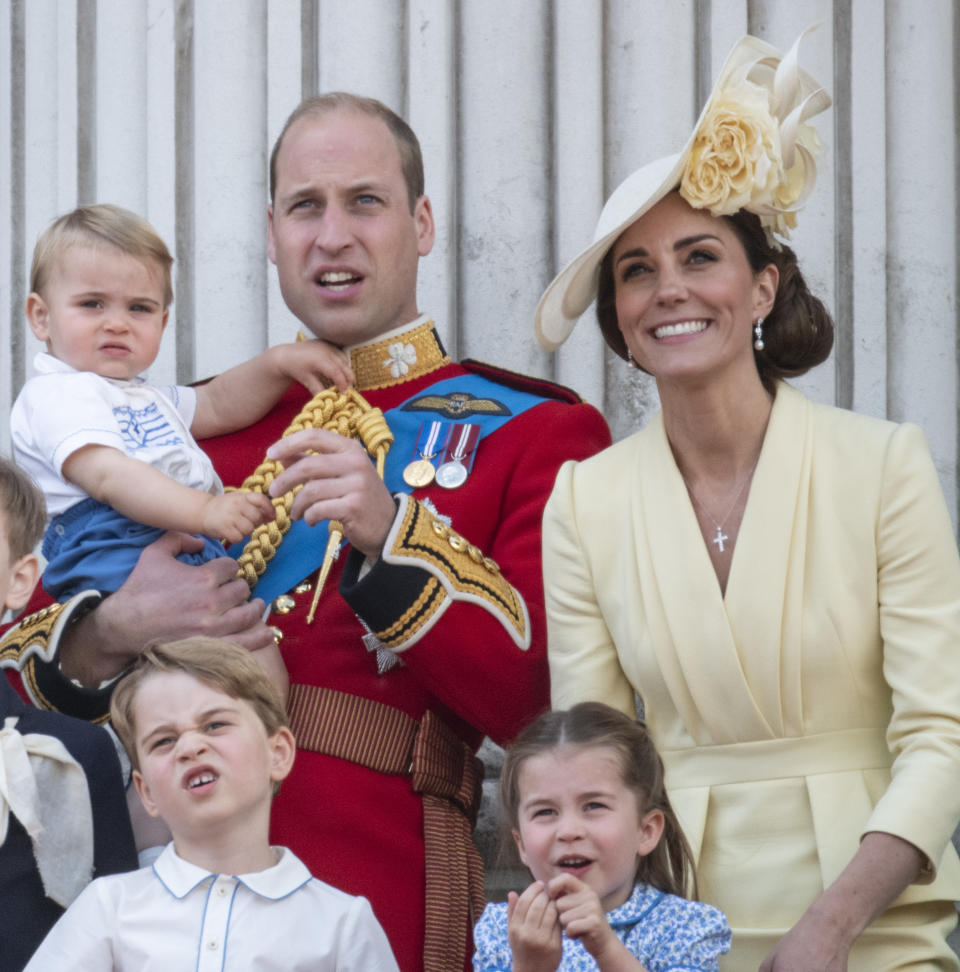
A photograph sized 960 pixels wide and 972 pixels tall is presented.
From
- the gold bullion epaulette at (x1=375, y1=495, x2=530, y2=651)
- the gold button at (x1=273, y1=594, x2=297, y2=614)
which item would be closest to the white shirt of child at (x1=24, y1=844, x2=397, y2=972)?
the gold bullion epaulette at (x1=375, y1=495, x2=530, y2=651)

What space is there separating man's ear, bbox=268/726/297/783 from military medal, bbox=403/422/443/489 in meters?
0.80

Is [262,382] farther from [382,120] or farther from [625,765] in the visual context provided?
[625,765]

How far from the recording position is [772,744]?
9.64 feet

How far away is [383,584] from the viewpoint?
3.10m

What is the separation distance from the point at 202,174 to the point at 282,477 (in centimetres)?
133

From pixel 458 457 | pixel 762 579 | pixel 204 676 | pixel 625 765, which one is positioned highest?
pixel 458 457

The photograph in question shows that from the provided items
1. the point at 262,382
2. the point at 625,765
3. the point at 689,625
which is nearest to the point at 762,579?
the point at 689,625

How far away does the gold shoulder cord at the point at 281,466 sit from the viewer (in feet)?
11.5

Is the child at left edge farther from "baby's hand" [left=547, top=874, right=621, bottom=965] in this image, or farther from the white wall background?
"baby's hand" [left=547, top=874, right=621, bottom=965]

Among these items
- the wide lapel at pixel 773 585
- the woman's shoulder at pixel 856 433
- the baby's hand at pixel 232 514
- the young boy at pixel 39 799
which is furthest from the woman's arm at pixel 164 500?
the woman's shoulder at pixel 856 433

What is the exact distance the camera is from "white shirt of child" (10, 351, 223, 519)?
3.35 m

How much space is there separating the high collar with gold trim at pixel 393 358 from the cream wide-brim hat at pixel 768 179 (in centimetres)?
60

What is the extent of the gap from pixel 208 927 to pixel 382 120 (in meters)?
1.81

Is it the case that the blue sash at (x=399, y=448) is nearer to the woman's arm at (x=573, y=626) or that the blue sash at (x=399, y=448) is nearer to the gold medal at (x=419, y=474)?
the gold medal at (x=419, y=474)
